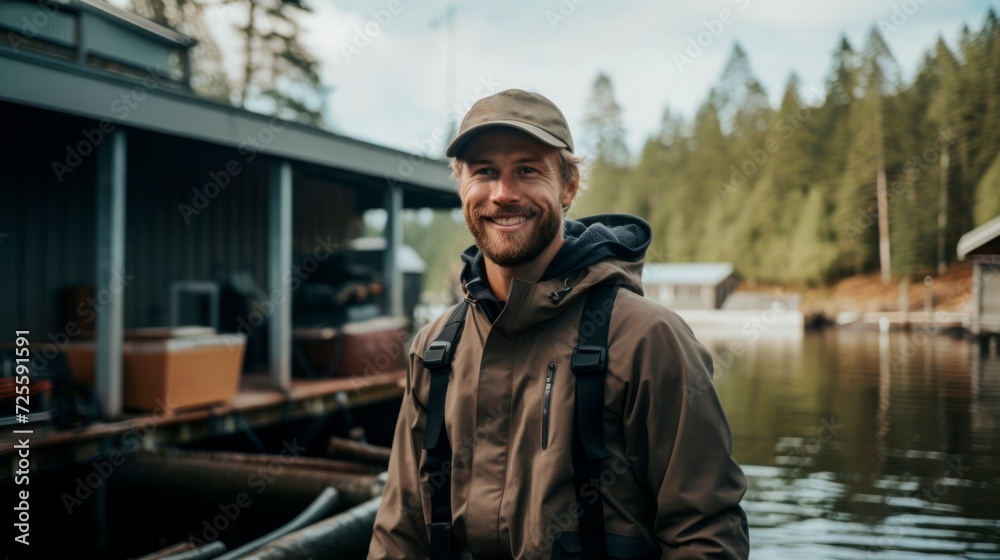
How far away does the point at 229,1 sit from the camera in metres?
27.4

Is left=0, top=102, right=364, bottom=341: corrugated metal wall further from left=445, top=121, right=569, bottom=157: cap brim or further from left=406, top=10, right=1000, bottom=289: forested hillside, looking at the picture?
left=406, top=10, right=1000, bottom=289: forested hillside

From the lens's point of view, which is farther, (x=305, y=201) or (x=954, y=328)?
(x=954, y=328)

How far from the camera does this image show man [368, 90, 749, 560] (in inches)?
67.1

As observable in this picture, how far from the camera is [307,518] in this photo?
16.2ft

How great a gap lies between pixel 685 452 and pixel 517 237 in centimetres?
67

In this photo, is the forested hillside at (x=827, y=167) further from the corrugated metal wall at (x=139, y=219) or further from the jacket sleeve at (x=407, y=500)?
the jacket sleeve at (x=407, y=500)

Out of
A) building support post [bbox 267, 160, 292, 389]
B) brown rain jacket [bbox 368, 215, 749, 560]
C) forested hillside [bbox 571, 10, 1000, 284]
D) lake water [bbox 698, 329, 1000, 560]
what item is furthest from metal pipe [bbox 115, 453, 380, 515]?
forested hillside [bbox 571, 10, 1000, 284]

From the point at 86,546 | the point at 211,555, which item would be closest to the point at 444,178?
the point at 86,546

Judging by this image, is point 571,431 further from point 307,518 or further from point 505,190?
point 307,518

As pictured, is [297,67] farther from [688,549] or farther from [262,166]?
[688,549]

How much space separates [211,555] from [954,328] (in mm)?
37032

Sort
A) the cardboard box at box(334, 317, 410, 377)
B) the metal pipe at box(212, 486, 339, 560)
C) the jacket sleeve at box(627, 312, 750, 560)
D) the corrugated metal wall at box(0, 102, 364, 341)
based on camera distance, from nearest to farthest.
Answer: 1. the jacket sleeve at box(627, 312, 750, 560)
2. the metal pipe at box(212, 486, 339, 560)
3. the corrugated metal wall at box(0, 102, 364, 341)
4. the cardboard box at box(334, 317, 410, 377)

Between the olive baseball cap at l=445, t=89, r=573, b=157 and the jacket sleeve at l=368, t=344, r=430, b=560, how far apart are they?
26.4 inches

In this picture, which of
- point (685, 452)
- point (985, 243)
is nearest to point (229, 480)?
point (685, 452)
